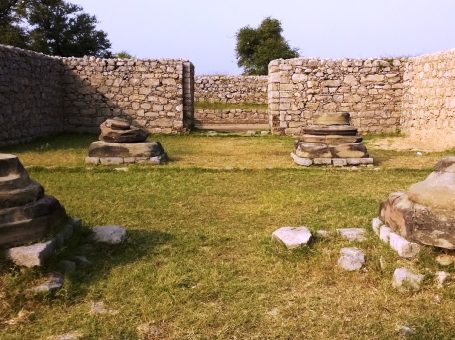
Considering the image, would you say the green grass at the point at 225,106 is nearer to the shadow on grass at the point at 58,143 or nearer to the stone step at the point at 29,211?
the shadow on grass at the point at 58,143

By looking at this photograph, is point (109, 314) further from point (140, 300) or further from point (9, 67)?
point (9, 67)

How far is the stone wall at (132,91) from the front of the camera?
16672 mm

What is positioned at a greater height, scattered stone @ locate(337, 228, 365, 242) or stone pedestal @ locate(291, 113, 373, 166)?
stone pedestal @ locate(291, 113, 373, 166)

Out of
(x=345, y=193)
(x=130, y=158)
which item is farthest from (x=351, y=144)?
(x=130, y=158)

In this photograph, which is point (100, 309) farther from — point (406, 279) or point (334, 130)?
point (334, 130)

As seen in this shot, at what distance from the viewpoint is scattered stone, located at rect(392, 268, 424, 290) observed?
3546mm

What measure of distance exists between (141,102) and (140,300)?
13.9 metres

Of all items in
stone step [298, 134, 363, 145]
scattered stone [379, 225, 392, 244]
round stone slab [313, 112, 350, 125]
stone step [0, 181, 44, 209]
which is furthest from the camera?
round stone slab [313, 112, 350, 125]

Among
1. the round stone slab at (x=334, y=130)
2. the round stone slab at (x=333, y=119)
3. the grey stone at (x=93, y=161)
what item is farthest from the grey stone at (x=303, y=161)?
the grey stone at (x=93, y=161)

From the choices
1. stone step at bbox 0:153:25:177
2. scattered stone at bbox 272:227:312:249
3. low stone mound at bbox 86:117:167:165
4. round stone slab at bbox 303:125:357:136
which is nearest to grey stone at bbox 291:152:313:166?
round stone slab at bbox 303:125:357:136

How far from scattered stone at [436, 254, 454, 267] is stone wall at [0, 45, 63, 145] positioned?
1128 centimetres

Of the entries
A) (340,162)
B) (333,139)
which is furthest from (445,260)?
(333,139)

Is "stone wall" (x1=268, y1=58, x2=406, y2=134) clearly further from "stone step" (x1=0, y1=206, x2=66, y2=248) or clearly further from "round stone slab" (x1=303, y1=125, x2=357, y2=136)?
"stone step" (x1=0, y1=206, x2=66, y2=248)

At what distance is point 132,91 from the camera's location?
16734 millimetres
